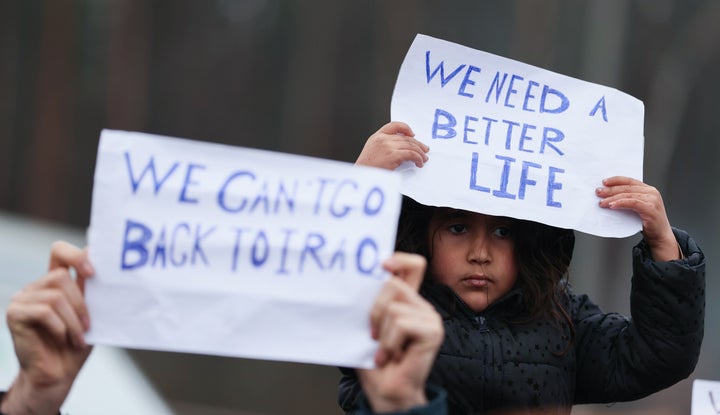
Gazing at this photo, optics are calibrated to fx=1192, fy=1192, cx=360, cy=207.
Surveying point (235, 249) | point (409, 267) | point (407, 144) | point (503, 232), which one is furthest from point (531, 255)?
point (235, 249)

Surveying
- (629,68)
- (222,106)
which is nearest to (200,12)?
(222,106)

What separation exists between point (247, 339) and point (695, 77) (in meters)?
8.47

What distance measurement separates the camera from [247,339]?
6.64ft

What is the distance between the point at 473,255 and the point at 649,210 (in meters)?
0.38

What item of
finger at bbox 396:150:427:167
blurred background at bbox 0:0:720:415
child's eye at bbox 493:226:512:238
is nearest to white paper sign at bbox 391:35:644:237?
finger at bbox 396:150:427:167

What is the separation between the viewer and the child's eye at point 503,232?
8.53 feet

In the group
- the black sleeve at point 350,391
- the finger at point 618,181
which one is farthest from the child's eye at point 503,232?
the black sleeve at point 350,391

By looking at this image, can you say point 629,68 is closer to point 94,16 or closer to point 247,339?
point 94,16

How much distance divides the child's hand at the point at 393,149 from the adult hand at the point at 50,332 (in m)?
0.66

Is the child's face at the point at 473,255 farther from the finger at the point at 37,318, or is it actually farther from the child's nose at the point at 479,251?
the finger at the point at 37,318

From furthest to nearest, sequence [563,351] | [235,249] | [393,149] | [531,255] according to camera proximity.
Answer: [531,255]
[563,351]
[393,149]
[235,249]

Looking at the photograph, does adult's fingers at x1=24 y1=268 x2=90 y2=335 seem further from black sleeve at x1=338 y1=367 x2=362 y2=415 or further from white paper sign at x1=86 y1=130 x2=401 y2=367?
black sleeve at x1=338 y1=367 x2=362 y2=415

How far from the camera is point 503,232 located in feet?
8.57

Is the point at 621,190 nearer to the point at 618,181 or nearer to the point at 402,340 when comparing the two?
the point at 618,181
